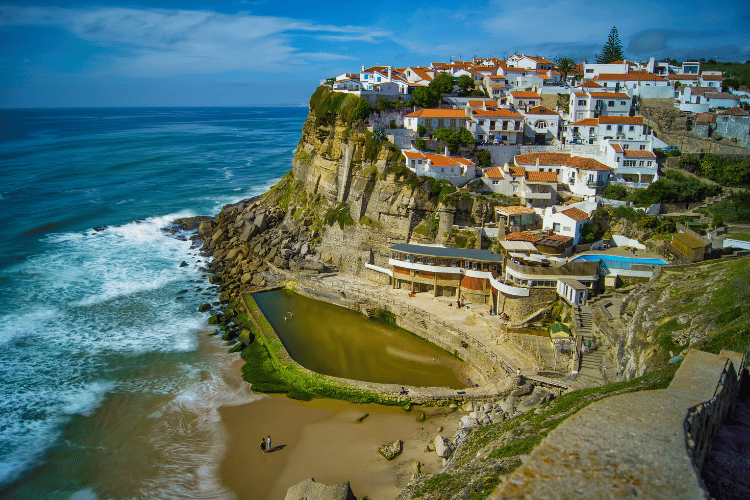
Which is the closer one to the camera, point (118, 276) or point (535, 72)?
point (118, 276)

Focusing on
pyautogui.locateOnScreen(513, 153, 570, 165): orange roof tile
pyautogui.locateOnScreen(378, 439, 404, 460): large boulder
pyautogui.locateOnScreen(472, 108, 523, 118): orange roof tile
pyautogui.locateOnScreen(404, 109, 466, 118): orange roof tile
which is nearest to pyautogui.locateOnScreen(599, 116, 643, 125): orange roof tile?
pyautogui.locateOnScreen(513, 153, 570, 165): orange roof tile

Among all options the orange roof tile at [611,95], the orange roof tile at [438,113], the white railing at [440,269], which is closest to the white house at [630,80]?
the orange roof tile at [611,95]

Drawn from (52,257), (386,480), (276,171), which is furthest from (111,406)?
(276,171)

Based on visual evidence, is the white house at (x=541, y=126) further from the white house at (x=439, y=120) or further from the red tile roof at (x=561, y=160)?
the white house at (x=439, y=120)

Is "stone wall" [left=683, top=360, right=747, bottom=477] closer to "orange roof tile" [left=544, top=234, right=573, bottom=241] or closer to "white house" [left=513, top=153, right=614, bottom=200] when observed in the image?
"orange roof tile" [left=544, top=234, right=573, bottom=241]

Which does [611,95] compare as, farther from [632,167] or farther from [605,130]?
[632,167]

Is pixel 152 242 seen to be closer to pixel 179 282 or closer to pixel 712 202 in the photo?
pixel 179 282

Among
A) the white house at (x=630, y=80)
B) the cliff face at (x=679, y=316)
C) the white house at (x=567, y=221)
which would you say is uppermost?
the white house at (x=630, y=80)
